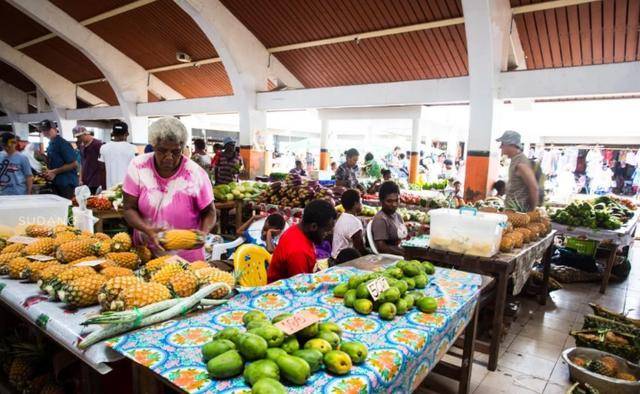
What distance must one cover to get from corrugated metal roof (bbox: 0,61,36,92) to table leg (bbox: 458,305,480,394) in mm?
21910

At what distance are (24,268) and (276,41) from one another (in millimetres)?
10171

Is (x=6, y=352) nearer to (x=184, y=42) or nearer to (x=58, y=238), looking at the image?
(x=58, y=238)

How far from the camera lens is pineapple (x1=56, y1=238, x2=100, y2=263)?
2.06 metres

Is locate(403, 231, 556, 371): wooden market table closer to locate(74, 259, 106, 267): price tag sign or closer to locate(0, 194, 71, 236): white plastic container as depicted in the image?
locate(74, 259, 106, 267): price tag sign

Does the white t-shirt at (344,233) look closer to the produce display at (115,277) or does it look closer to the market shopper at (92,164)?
the produce display at (115,277)

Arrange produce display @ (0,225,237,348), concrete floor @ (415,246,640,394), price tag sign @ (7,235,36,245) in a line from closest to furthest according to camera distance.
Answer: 1. produce display @ (0,225,237,348)
2. price tag sign @ (7,235,36,245)
3. concrete floor @ (415,246,640,394)

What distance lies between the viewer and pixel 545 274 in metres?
4.77

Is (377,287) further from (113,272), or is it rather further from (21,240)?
(21,240)

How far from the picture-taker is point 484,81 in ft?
25.8

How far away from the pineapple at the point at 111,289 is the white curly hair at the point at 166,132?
2.79ft

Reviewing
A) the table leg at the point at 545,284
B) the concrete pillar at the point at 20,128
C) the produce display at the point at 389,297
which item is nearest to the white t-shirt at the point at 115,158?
the produce display at the point at 389,297

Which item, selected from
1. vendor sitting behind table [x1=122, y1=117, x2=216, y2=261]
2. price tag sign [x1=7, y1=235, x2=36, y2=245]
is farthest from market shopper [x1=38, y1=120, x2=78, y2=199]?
vendor sitting behind table [x1=122, y1=117, x2=216, y2=261]

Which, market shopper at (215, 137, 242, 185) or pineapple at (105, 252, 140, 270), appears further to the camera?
market shopper at (215, 137, 242, 185)

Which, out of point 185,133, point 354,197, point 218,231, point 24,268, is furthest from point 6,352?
point 218,231
